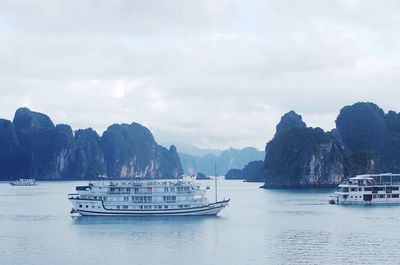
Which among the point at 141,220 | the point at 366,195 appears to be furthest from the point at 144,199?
the point at 366,195

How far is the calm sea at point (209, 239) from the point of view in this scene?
64000 millimetres

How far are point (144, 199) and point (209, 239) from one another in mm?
29328

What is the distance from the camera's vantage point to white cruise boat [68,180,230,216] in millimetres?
104500

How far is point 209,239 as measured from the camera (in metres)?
77.8

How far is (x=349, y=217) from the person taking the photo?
10488cm

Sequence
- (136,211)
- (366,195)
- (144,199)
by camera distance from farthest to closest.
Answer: (366,195)
(144,199)
(136,211)

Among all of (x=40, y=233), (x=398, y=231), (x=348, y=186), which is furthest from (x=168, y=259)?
(x=348, y=186)

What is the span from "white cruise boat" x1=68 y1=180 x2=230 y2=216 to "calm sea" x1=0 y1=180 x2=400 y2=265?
1.93 metres

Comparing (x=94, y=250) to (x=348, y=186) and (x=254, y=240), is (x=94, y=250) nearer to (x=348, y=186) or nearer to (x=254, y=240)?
(x=254, y=240)

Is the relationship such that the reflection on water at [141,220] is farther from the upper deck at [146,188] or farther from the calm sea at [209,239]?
the upper deck at [146,188]

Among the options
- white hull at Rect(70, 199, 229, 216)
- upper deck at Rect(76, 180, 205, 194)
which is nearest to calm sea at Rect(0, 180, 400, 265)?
white hull at Rect(70, 199, 229, 216)

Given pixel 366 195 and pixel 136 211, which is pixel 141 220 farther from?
pixel 366 195

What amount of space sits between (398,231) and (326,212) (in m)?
31.1

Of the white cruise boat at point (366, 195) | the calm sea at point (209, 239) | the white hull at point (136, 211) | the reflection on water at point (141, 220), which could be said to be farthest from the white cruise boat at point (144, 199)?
the white cruise boat at point (366, 195)
